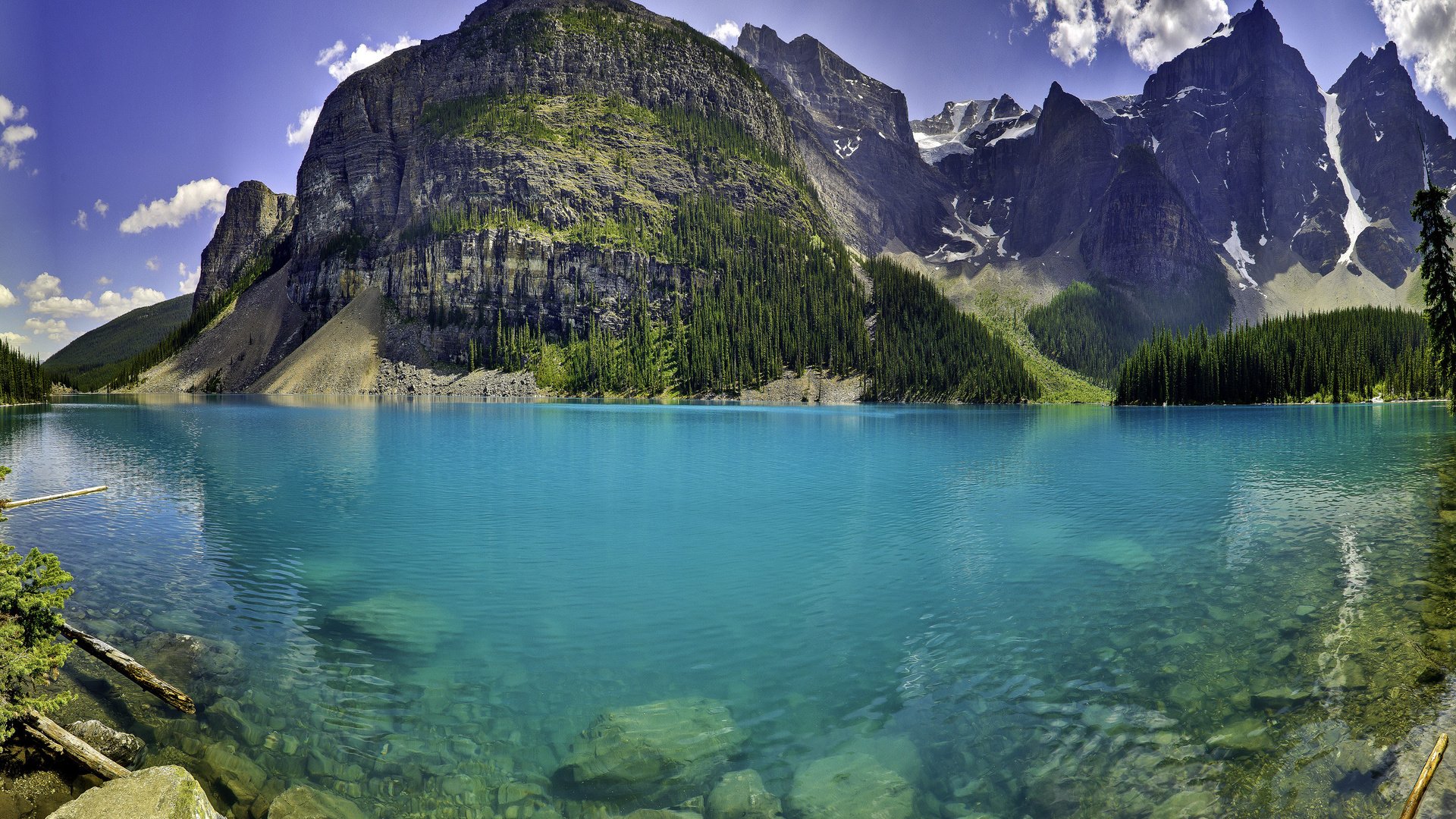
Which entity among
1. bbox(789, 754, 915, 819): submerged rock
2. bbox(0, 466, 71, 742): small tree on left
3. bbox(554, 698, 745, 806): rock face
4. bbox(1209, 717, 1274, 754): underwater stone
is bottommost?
bbox(789, 754, 915, 819): submerged rock

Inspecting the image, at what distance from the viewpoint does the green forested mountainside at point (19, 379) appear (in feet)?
383

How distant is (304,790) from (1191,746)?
39.5 feet

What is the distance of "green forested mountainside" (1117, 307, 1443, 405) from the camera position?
130m

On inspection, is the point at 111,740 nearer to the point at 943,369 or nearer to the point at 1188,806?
the point at 1188,806

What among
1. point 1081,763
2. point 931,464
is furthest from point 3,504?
point 931,464

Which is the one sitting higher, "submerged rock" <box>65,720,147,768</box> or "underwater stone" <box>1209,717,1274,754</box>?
"submerged rock" <box>65,720,147,768</box>

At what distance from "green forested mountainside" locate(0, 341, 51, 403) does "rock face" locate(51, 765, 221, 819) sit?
157101 millimetres

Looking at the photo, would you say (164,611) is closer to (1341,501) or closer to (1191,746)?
(1191,746)

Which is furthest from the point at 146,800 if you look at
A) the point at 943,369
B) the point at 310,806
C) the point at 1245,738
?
the point at 943,369

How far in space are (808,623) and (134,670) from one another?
11831mm

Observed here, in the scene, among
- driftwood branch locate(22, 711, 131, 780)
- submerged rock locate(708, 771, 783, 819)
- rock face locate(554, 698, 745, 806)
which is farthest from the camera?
rock face locate(554, 698, 745, 806)

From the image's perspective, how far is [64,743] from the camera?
8.31 meters

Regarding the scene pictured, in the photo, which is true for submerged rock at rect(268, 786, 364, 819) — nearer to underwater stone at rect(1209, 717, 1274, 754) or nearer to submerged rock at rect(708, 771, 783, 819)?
submerged rock at rect(708, 771, 783, 819)

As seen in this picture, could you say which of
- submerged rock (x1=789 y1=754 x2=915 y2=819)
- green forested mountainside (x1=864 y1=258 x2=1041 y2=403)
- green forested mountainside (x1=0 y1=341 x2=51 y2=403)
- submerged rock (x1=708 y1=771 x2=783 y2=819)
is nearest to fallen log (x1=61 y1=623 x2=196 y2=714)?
submerged rock (x1=708 y1=771 x2=783 y2=819)
